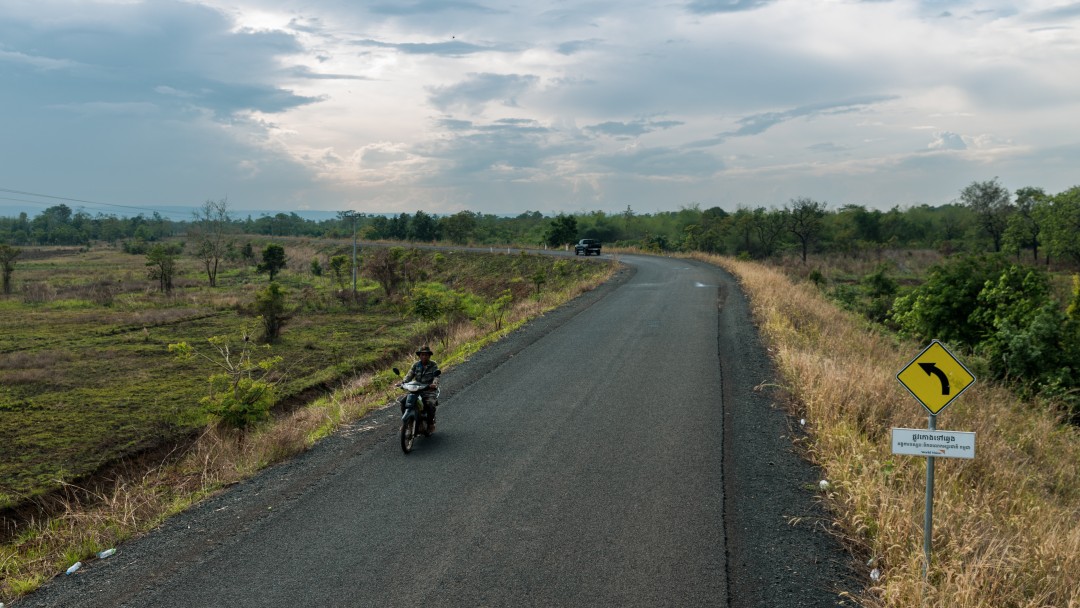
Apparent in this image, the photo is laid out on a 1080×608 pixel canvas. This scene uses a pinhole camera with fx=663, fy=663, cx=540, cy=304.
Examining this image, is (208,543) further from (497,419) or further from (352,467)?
(497,419)

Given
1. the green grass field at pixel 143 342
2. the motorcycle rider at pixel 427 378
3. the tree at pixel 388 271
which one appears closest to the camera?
Answer: the motorcycle rider at pixel 427 378

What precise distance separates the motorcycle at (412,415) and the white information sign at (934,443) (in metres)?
5.91

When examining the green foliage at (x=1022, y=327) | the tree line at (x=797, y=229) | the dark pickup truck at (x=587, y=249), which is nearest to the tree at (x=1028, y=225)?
the tree line at (x=797, y=229)

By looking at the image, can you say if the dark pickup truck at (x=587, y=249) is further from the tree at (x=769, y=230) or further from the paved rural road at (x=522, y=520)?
the paved rural road at (x=522, y=520)

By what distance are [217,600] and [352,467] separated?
3087mm

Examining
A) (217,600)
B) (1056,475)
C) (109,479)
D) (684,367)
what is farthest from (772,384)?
(109,479)

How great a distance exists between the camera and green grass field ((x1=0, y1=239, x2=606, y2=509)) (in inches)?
659

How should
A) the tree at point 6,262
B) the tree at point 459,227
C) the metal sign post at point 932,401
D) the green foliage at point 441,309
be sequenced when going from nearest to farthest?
the metal sign post at point 932,401 < the green foliage at point 441,309 < the tree at point 6,262 < the tree at point 459,227

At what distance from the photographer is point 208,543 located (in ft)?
21.3

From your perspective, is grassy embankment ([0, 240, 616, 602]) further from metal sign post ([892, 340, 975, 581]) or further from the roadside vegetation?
metal sign post ([892, 340, 975, 581])

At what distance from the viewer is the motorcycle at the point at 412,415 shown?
8.98 meters

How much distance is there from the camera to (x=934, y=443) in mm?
5223

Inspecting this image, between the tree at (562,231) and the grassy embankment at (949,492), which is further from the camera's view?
the tree at (562,231)

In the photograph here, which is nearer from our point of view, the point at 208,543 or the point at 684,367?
the point at 208,543
